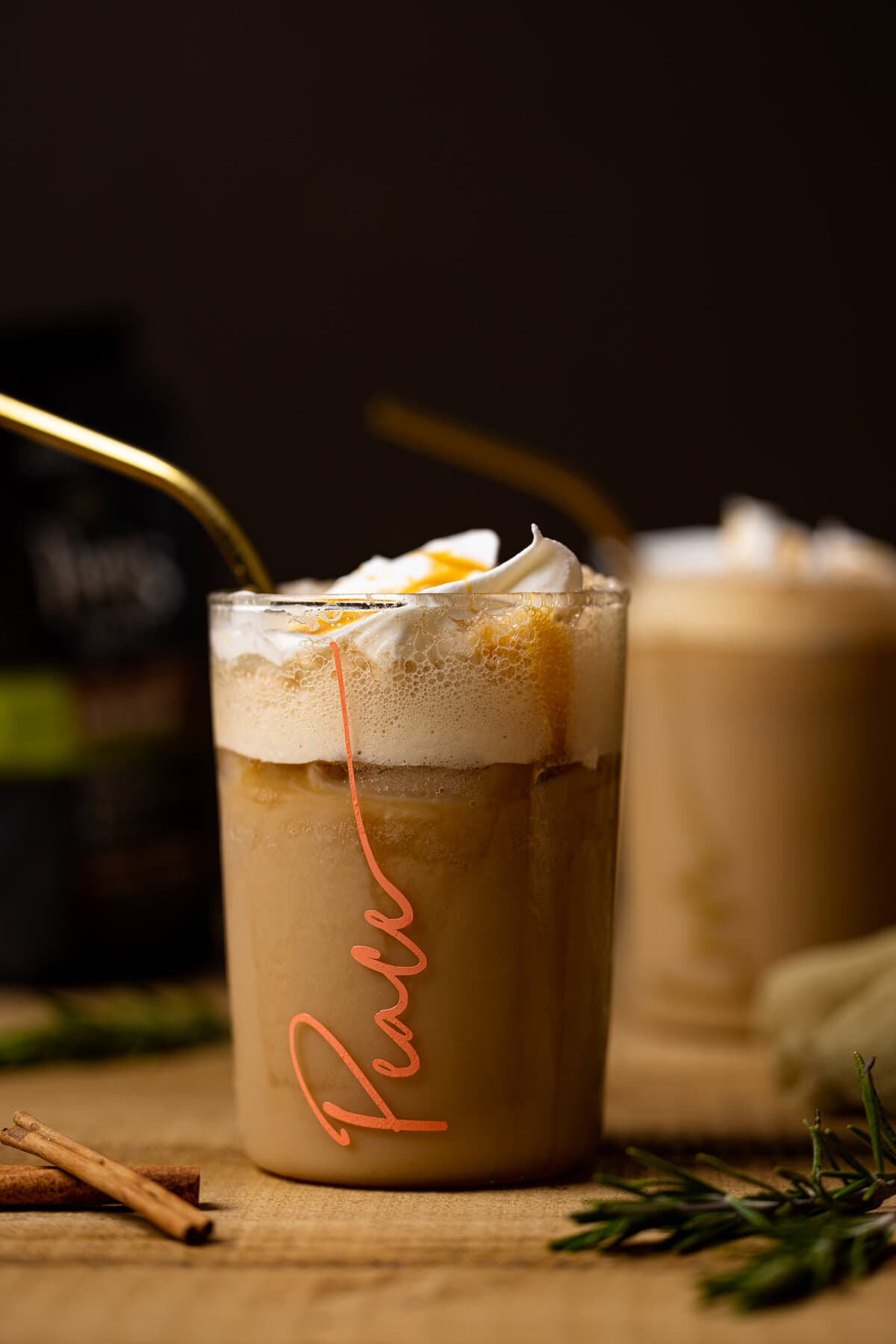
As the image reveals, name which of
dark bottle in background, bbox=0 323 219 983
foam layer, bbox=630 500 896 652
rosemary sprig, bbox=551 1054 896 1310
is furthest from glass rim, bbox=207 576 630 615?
dark bottle in background, bbox=0 323 219 983

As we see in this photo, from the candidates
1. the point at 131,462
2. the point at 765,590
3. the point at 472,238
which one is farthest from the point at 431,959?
the point at 472,238

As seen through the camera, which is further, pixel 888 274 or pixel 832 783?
pixel 888 274

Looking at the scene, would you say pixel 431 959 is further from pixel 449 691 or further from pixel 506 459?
pixel 506 459

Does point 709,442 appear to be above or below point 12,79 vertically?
below

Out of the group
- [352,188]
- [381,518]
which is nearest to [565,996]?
[381,518]

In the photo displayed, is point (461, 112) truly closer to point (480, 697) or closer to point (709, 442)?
point (709, 442)

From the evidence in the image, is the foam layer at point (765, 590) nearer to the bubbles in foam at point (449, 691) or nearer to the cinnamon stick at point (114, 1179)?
the bubbles in foam at point (449, 691)

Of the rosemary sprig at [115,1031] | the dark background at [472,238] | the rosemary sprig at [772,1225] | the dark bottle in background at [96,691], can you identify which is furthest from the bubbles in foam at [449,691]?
the dark background at [472,238]

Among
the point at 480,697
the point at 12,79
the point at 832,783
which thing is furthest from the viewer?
the point at 12,79
